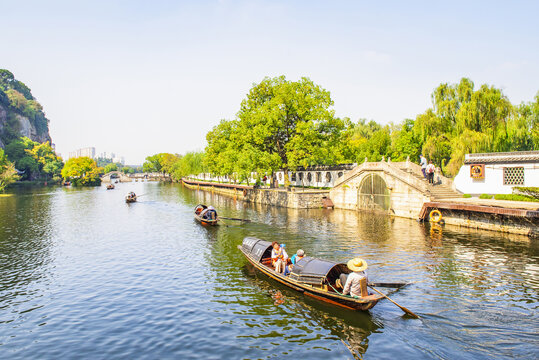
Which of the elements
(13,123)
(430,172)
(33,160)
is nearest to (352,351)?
(430,172)

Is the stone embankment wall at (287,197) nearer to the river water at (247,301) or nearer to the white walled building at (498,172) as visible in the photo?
the white walled building at (498,172)

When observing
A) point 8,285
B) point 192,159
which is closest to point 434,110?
point 8,285

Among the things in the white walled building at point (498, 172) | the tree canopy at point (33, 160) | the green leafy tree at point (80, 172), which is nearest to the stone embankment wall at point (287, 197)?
the white walled building at point (498, 172)

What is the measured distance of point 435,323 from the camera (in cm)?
1455

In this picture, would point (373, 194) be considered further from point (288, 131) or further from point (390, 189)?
point (288, 131)

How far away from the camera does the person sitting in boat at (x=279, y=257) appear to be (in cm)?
1995

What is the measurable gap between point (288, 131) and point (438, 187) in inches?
975

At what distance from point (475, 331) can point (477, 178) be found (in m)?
30.9

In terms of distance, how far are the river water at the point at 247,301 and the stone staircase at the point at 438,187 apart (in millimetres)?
6804

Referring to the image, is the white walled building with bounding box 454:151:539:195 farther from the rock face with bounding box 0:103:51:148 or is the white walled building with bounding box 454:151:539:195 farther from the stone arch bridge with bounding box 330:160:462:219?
the rock face with bounding box 0:103:51:148

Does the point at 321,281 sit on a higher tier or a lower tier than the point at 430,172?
lower

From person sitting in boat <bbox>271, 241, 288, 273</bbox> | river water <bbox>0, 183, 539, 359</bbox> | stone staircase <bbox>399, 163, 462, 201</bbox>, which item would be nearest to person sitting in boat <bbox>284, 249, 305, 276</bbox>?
person sitting in boat <bbox>271, 241, 288, 273</bbox>

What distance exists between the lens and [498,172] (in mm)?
38281

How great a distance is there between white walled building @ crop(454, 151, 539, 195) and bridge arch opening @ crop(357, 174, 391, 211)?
826cm
